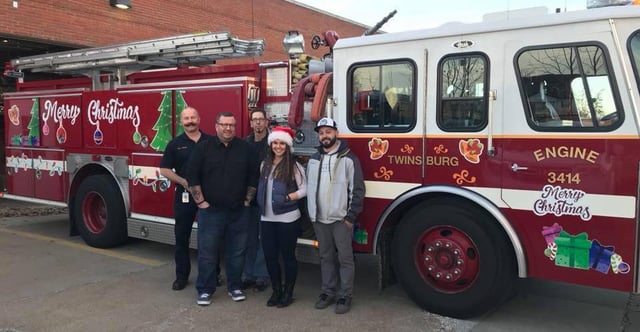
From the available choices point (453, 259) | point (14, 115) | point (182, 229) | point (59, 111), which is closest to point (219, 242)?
point (182, 229)

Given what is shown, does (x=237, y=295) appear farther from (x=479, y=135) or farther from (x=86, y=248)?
(x=86, y=248)

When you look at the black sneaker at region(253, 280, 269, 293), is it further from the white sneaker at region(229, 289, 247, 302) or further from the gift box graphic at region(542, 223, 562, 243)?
the gift box graphic at region(542, 223, 562, 243)

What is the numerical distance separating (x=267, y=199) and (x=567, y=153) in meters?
2.49

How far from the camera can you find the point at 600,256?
13.4 feet

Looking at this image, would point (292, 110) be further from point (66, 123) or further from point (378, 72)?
point (66, 123)

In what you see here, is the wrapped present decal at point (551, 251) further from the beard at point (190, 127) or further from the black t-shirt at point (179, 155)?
the beard at point (190, 127)

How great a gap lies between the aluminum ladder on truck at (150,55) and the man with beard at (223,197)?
151 cm

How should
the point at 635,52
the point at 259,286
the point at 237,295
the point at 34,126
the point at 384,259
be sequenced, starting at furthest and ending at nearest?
the point at 34,126 < the point at 259,286 < the point at 237,295 < the point at 384,259 < the point at 635,52

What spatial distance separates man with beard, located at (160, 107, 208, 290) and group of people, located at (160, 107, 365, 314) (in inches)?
0.4

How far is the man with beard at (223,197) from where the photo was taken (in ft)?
16.8

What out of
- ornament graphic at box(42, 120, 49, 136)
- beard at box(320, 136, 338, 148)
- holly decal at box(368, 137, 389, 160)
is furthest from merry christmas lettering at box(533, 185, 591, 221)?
ornament graphic at box(42, 120, 49, 136)

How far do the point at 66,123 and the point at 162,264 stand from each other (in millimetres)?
2647

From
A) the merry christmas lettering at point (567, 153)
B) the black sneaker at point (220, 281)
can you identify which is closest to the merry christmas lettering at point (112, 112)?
the black sneaker at point (220, 281)

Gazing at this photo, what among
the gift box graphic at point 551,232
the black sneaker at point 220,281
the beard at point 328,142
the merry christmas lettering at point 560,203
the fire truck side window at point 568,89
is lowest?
the black sneaker at point 220,281
